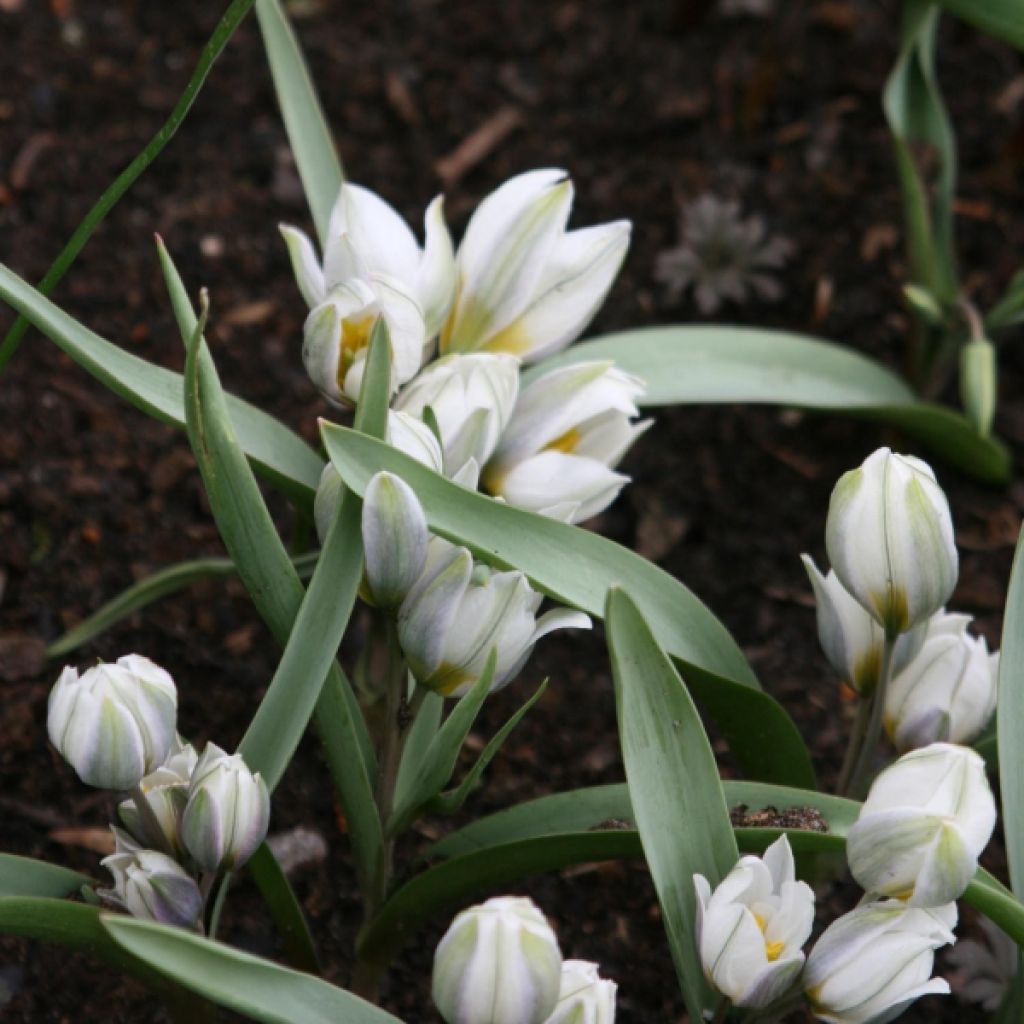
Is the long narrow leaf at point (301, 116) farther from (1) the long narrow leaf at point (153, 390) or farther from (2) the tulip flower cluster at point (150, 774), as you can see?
(2) the tulip flower cluster at point (150, 774)

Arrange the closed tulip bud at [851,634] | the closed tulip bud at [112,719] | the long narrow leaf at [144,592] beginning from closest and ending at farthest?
the closed tulip bud at [112,719] → the closed tulip bud at [851,634] → the long narrow leaf at [144,592]

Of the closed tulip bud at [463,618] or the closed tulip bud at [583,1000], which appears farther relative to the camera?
the closed tulip bud at [463,618]

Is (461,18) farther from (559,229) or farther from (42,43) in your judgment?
(559,229)

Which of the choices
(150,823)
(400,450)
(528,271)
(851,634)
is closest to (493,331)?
(528,271)

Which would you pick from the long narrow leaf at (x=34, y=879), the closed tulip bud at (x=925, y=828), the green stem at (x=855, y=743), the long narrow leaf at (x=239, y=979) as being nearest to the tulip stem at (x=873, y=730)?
the green stem at (x=855, y=743)

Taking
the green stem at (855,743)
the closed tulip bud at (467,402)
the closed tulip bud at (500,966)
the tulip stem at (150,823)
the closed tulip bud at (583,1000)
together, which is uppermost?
the closed tulip bud at (467,402)

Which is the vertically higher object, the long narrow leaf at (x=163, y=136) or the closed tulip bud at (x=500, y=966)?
the long narrow leaf at (x=163, y=136)

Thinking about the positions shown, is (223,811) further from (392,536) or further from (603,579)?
(603,579)

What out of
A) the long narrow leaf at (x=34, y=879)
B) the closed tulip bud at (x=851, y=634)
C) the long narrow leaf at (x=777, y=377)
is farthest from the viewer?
the long narrow leaf at (x=777, y=377)
